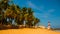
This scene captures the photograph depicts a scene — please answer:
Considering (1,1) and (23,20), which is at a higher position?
(1,1)

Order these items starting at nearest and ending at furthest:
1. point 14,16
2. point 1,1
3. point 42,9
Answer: point 42,9 → point 1,1 → point 14,16

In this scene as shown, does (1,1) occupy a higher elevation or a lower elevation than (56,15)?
higher

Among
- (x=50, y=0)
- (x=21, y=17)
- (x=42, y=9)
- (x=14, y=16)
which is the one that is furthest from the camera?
(x=21, y=17)

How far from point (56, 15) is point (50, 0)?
0.87 m

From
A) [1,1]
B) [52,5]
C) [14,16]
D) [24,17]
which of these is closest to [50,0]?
[52,5]

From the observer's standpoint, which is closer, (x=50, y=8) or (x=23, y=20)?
(x=50, y=8)

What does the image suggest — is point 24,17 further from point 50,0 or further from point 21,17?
point 50,0

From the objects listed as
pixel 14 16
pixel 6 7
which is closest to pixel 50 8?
pixel 6 7

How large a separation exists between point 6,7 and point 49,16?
2.92 metres

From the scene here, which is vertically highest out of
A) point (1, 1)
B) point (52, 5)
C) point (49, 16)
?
point (1, 1)

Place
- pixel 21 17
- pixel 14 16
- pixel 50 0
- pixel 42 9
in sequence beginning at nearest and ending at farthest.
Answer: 1. pixel 50 0
2. pixel 42 9
3. pixel 14 16
4. pixel 21 17

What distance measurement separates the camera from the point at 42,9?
7027 mm

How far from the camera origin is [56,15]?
22.6 ft

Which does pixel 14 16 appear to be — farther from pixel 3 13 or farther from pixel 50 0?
pixel 50 0
